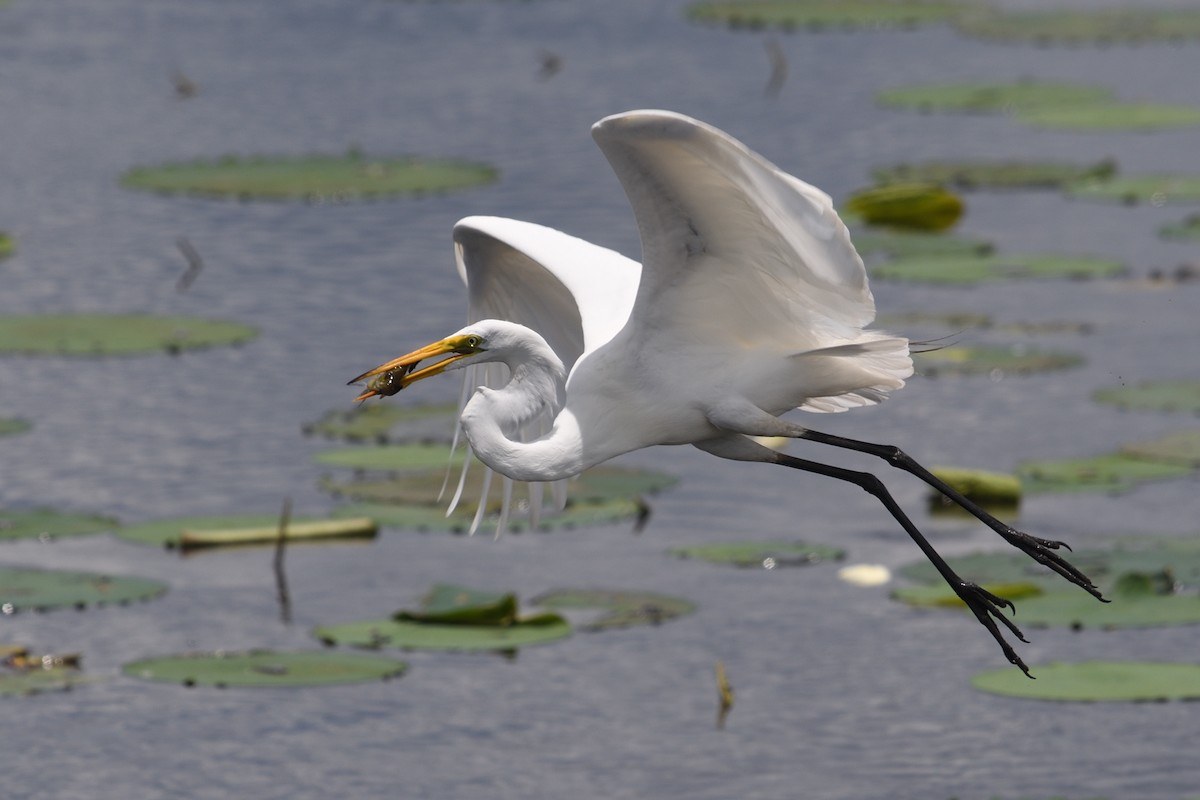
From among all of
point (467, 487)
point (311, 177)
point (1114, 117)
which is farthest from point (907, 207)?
point (467, 487)

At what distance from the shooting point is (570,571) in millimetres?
10773

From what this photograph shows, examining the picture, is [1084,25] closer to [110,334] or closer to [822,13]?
[822,13]

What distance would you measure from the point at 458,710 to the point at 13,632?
1992 millimetres

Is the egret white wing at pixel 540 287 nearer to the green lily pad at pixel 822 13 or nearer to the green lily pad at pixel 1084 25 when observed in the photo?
the green lily pad at pixel 1084 25

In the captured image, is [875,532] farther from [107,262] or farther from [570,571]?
[107,262]

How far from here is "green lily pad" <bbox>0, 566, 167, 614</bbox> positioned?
9844 millimetres

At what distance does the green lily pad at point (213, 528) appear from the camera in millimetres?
10773

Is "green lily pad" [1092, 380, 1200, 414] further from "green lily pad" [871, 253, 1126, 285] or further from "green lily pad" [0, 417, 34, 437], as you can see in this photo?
"green lily pad" [0, 417, 34, 437]

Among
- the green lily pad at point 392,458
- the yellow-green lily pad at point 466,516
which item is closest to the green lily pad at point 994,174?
the green lily pad at point 392,458

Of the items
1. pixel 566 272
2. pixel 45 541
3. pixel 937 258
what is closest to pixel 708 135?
pixel 566 272

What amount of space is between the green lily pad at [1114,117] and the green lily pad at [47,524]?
34.3 feet

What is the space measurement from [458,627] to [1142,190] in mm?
8808

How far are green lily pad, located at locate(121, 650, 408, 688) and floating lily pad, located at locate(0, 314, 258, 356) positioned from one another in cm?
394

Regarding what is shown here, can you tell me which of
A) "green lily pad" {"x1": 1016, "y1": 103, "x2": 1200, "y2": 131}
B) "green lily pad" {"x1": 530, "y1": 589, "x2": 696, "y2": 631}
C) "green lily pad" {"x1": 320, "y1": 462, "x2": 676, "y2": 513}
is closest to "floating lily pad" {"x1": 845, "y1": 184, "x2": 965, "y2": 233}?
"green lily pad" {"x1": 1016, "y1": 103, "x2": 1200, "y2": 131}
